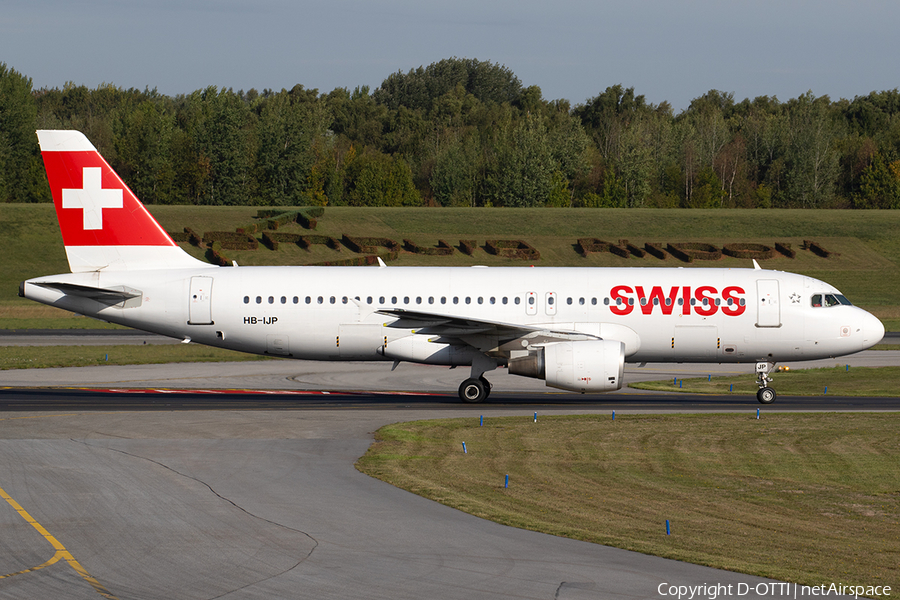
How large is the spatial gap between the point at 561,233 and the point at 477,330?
65473 millimetres

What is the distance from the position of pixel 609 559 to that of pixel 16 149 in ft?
397

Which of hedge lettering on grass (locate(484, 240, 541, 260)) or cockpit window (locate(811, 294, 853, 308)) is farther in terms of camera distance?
hedge lettering on grass (locate(484, 240, 541, 260))

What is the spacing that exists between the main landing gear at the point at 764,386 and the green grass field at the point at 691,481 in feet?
9.72

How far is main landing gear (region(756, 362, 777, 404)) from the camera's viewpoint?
1187 inches

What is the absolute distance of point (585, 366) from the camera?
28391mm

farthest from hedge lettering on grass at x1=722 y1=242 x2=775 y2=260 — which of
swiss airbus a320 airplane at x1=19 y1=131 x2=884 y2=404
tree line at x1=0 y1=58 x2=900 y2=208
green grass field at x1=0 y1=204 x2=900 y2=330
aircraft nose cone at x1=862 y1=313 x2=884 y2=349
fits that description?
aircraft nose cone at x1=862 y1=313 x2=884 y2=349

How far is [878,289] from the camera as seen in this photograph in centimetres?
7762

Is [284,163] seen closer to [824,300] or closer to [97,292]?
[97,292]

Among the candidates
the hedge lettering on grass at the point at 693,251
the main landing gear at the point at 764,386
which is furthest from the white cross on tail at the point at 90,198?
the hedge lettering on grass at the point at 693,251

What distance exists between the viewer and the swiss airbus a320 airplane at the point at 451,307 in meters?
30.6

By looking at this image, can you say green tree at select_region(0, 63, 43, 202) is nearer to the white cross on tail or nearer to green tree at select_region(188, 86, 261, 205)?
green tree at select_region(188, 86, 261, 205)

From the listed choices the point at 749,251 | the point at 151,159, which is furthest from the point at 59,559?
the point at 151,159

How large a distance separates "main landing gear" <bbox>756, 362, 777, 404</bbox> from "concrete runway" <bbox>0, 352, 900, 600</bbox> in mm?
8614

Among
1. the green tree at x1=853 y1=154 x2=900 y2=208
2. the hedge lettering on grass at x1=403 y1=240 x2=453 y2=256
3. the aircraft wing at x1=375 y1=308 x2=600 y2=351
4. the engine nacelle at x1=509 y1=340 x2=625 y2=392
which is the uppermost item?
the green tree at x1=853 y1=154 x2=900 y2=208
